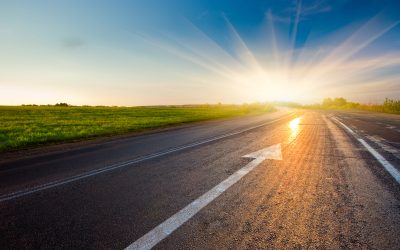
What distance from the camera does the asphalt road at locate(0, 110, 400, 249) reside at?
287 centimetres

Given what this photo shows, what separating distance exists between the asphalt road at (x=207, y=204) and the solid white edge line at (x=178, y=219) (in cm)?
5

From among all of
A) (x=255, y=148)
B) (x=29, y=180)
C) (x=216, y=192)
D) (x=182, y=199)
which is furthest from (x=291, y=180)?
(x=29, y=180)

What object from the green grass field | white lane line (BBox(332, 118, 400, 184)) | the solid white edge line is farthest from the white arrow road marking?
the green grass field

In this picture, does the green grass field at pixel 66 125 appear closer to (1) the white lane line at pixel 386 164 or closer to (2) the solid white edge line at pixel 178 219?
(2) the solid white edge line at pixel 178 219

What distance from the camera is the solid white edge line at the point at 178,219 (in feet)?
9.11

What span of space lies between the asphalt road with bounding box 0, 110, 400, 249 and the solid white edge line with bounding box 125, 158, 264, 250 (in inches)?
2.0

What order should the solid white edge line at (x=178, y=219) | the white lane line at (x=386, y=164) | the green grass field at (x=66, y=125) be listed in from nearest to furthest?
the solid white edge line at (x=178, y=219) → the white lane line at (x=386, y=164) → the green grass field at (x=66, y=125)

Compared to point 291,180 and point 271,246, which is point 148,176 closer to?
point 291,180

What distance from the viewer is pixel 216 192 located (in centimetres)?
430

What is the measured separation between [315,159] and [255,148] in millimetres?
2190

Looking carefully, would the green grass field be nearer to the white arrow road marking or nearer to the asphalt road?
the asphalt road

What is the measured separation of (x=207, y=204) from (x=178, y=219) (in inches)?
23.7

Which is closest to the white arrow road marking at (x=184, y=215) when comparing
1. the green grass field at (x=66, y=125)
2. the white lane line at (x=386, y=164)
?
the white lane line at (x=386, y=164)

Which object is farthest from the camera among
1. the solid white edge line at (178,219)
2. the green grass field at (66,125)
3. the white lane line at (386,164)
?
the green grass field at (66,125)
